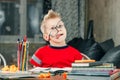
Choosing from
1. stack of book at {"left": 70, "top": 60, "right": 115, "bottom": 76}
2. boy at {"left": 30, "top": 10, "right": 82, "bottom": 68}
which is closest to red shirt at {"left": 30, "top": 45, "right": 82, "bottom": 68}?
boy at {"left": 30, "top": 10, "right": 82, "bottom": 68}

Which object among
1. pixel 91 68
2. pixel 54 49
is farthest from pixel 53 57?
pixel 91 68

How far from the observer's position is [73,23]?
221 inches

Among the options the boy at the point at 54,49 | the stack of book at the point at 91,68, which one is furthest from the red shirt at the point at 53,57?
the stack of book at the point at 91,68

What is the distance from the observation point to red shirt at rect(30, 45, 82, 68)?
7.23ft

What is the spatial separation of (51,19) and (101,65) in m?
0.59

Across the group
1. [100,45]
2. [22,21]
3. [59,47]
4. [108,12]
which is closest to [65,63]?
[59,47]

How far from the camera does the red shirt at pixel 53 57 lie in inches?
86.7

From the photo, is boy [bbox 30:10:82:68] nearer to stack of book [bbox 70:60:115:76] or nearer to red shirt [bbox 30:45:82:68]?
red shirt [bbox 30:45:82:68]

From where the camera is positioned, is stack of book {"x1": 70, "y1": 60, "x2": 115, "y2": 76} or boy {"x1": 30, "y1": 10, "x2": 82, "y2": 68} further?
boy {"x1": 30, "y1": 10, "x2": 82, "y2": 68}

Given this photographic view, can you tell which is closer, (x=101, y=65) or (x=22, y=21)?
(x=101, y=65)

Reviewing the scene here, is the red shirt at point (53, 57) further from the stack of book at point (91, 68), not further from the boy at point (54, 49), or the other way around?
the stack of book at point (91, 68)

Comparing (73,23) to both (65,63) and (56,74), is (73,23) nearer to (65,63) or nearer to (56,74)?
(65,63)

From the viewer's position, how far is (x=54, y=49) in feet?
7.29

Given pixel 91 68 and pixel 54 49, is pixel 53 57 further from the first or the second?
pixel 91 68
